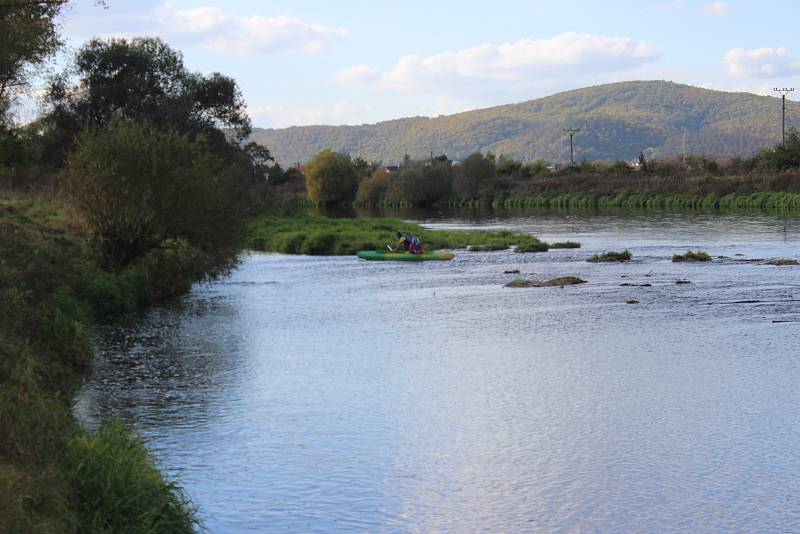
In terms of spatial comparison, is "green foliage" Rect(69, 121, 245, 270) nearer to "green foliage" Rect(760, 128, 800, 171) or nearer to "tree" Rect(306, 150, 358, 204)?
"green foliage" Rect(760, 128, 800, 171)

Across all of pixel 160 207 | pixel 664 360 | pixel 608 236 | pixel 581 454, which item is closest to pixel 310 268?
pixel 160 207

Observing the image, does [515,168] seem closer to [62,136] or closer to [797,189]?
[797,189]

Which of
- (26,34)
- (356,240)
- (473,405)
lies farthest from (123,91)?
(473,405)

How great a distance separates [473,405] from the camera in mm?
16625

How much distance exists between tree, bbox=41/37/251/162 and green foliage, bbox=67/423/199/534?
4534 cm

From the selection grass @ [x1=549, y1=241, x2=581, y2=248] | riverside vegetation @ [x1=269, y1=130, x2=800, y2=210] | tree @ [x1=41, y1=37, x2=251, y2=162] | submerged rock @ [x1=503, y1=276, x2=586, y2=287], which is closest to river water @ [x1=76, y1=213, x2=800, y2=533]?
submerged rock @ [x1=503, y1=276, x2=586, y2=287]

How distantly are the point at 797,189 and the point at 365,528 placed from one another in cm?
7859

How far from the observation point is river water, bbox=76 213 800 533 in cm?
1173

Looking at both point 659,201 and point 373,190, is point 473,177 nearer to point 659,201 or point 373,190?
point 373,190

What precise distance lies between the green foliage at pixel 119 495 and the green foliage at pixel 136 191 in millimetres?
18995

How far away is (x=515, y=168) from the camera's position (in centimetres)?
12619

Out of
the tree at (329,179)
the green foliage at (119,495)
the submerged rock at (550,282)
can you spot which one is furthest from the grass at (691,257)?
the tree at (329,179)

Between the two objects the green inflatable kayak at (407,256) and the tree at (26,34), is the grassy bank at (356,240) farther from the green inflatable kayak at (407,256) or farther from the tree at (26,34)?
the tree at (26,34)

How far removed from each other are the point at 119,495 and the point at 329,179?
113 m
